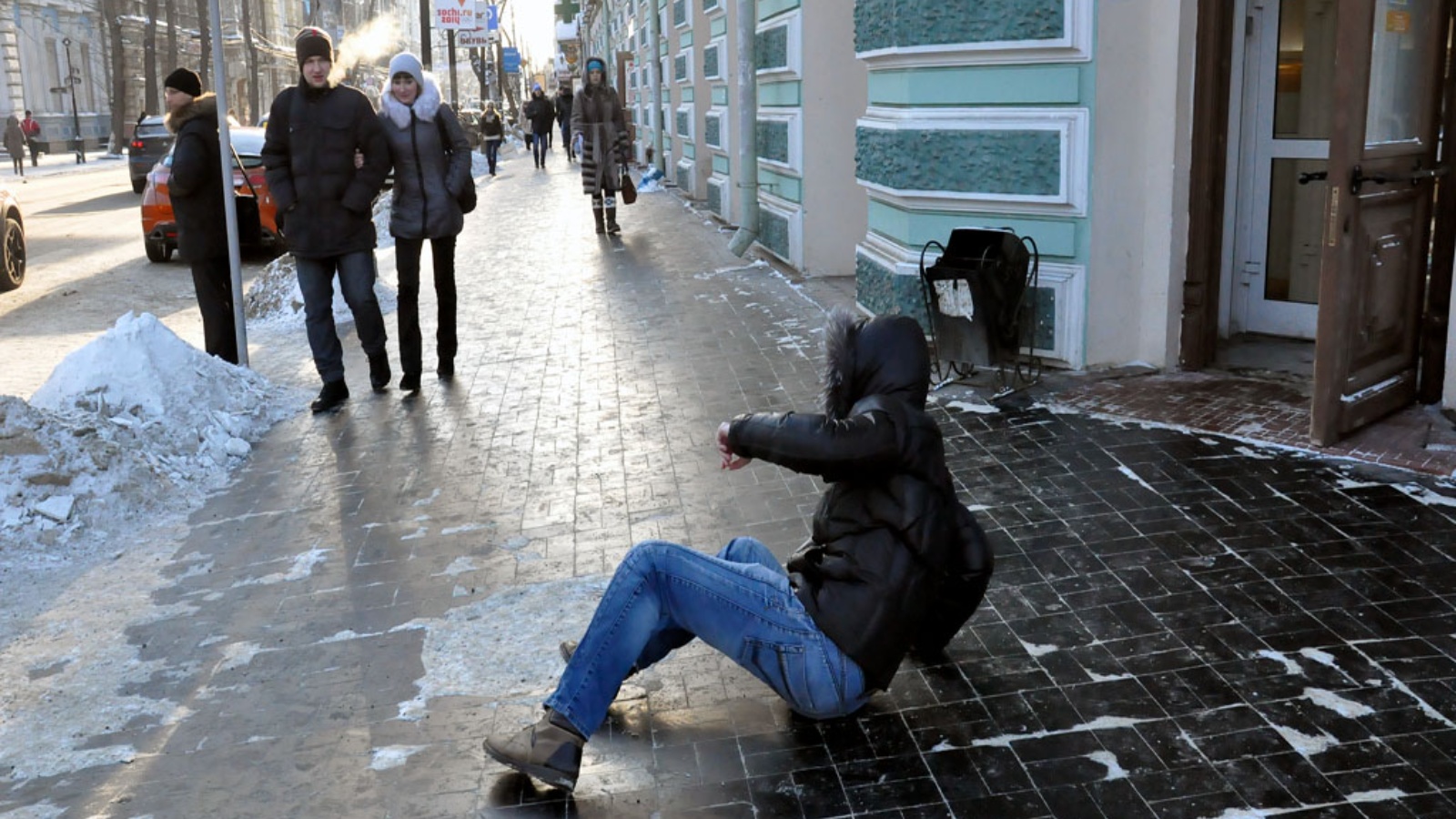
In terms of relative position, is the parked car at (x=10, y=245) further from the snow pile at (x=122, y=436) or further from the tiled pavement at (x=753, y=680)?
the tiled pavement at (x=753, y=680)

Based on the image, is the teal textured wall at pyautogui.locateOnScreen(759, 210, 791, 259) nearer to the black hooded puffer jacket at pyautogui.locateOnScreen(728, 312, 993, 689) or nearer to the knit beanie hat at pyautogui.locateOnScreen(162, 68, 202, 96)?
the knit beanie hat at pyautogui.locateOnScreen(162, 68, 202, 96)

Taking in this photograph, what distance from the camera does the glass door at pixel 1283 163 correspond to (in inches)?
306

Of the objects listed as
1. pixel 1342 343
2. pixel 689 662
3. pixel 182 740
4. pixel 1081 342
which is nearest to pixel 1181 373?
pixel 1081 342

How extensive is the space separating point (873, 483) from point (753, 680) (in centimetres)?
101

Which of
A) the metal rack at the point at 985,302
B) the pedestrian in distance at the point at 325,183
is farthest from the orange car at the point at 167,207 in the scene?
the metal rack at the point at 985,302

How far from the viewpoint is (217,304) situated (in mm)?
8609

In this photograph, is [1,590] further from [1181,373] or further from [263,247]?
[263,247]

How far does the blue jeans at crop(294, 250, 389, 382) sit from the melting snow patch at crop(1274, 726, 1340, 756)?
5.80 meters

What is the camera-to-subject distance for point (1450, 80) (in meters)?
6.31

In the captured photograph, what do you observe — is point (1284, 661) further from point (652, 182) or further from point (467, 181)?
point (652, 182)

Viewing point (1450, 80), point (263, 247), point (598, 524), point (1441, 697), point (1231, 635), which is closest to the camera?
point (1441, 697)

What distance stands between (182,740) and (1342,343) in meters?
4.86

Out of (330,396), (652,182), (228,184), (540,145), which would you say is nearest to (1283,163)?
(330,396)

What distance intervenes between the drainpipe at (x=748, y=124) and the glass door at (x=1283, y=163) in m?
6.02
